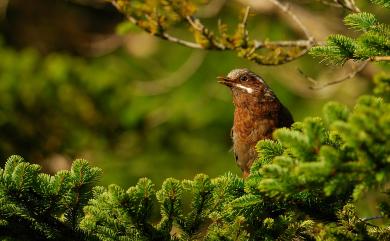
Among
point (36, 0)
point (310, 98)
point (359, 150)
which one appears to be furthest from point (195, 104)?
point (359, 150)

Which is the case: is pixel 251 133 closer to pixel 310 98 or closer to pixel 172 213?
pixel 172 213

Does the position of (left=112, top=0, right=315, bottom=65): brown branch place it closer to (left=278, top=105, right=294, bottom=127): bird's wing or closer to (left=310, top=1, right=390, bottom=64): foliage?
(left=278, top=105, right=294, bottom=127): bird's wing

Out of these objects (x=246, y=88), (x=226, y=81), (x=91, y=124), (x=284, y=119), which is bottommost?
(x=284, y=119)

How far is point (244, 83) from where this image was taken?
6.11m

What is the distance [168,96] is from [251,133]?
6.29 m

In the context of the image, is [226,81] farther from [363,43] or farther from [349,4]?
[363,43]

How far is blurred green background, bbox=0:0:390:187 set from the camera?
29.3 feet

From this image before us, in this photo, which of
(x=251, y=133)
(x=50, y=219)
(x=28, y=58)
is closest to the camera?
(x=50, y=219)

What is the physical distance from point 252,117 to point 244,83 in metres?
0.53

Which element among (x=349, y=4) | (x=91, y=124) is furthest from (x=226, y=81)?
(x=91, y=124)

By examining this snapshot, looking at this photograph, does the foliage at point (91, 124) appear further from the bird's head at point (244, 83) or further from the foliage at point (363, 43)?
the foliage at point (363, 43)

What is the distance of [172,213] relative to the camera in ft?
10.0

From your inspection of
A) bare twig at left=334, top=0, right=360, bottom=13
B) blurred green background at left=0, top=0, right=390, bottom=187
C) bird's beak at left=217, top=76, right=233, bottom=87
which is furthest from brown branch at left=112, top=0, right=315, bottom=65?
blurred green background at left=0, top=0, right=390, bottom=187

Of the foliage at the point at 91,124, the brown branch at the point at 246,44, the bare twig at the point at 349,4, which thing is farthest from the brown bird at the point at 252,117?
the foliage at the point at 91,124
